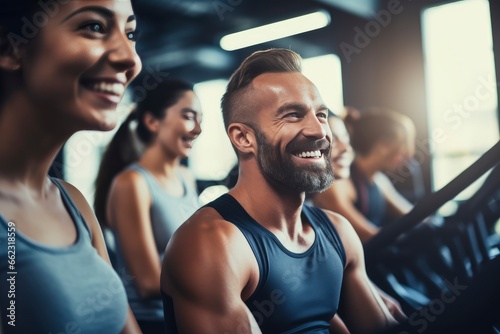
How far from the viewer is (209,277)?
0.81 meters

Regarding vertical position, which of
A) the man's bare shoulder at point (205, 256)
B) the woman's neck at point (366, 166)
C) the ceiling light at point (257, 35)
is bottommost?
the woman's neck at point (366, 166)

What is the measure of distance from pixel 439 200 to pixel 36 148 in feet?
2.74

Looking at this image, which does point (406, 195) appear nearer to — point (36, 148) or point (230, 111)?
point (230, 111)

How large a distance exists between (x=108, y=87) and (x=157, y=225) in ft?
1.74

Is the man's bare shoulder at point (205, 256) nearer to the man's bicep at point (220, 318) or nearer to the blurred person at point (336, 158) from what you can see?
the man's bicep at point (220, 318)

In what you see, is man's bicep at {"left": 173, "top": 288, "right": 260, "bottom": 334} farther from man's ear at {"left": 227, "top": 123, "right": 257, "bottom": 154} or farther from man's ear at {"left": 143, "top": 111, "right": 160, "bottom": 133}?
man's ear at {"left": 143, "top": 111, "right": 160, "bottom": 133}

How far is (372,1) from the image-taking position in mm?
2801

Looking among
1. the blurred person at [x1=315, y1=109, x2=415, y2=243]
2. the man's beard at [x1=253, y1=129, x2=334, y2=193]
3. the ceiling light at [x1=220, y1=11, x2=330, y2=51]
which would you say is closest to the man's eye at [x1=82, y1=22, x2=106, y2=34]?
the man's beard at [x1=253, y1=129, x2=334, y2=193]

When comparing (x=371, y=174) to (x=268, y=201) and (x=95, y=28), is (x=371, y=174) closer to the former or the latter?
(x=268, y=201)

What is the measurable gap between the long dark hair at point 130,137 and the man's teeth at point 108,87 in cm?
49

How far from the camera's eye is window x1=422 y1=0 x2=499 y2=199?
114 inches

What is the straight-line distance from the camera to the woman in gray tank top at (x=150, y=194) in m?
1.09

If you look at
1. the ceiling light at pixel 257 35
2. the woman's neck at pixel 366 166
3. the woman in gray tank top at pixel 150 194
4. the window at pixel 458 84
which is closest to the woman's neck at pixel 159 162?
the woman in gray tank top at pixel 150 194

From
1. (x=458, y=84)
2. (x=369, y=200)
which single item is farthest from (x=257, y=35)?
(x=458, y=84)
